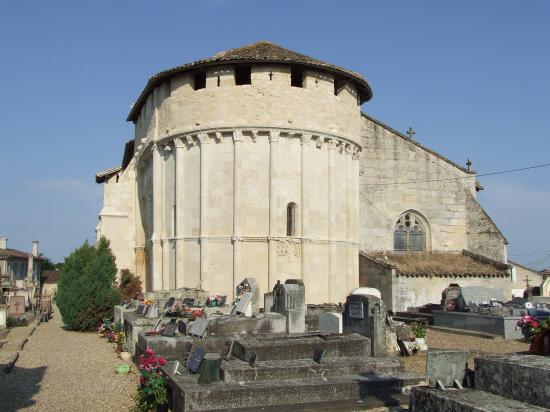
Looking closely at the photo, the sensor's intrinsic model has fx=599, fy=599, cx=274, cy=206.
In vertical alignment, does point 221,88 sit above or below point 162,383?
above

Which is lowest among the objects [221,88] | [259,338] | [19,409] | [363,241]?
[19,409]

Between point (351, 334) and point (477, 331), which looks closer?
point (351, 334)

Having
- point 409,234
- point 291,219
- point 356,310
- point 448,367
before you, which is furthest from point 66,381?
point 409,234

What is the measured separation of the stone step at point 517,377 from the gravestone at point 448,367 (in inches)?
33.8

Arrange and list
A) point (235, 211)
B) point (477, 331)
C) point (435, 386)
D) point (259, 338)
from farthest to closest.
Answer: point (235, 211)
point (477, 331)
point (259, 338)
point (435, 386)

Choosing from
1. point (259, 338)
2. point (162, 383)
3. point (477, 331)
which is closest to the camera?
point (162, 383)

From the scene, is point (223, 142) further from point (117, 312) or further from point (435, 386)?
Result: point (435, 386)

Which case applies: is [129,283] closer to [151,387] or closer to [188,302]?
[188,302]

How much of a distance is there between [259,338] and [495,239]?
20994 millimetres

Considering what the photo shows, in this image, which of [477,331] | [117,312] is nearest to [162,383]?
[117,312]

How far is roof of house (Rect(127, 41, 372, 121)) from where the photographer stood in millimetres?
21672

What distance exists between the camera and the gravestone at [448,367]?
6707 mm

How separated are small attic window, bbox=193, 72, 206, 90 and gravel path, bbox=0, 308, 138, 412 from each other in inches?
424

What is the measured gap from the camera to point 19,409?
31.1ft
